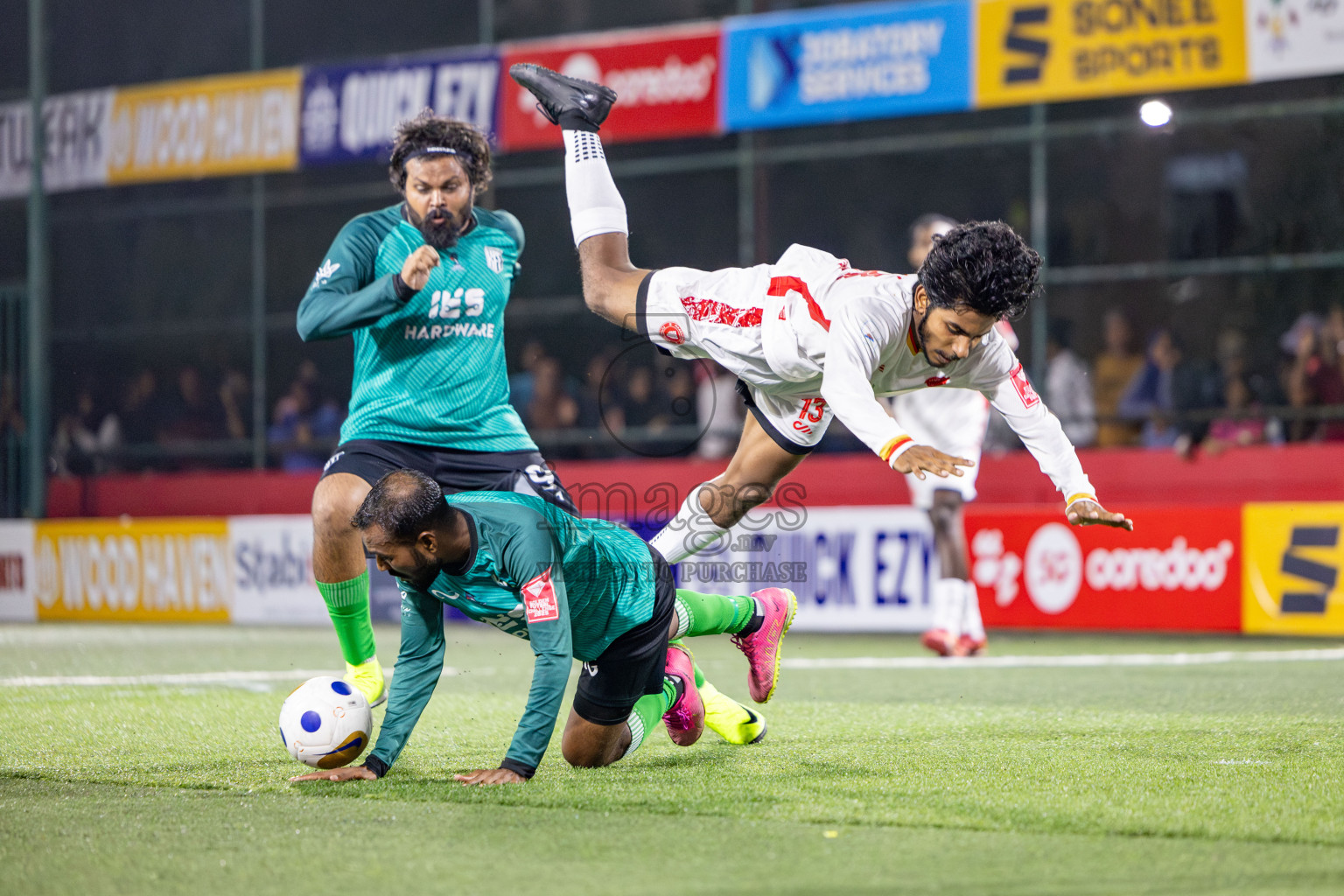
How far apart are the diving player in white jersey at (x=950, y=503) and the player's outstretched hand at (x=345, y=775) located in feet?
15.7

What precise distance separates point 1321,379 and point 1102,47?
3.18 meters

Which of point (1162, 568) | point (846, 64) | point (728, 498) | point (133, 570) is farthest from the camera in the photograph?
point (846, 64)

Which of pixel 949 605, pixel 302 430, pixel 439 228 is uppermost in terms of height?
pixel 439 228

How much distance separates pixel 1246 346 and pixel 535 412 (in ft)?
21.5

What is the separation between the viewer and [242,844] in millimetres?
3957

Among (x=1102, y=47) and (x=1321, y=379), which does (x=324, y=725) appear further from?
(x=1102, y=47)

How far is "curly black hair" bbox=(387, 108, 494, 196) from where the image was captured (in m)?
6.19

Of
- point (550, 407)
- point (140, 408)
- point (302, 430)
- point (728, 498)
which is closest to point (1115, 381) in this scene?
point (550, 407)

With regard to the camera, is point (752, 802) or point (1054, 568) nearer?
point (752, 802)

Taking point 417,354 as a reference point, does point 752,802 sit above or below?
below

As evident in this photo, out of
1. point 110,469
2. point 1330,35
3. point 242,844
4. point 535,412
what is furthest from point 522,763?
point 110,469

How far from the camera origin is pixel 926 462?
15.6ft

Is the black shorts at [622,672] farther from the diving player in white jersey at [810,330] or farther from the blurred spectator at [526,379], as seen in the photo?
the blurred spectator at [526,379]

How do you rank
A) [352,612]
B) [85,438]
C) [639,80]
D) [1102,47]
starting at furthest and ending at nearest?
1. [85,438]
2. [639,80]
3. [1102,47]
4. [352,612]
